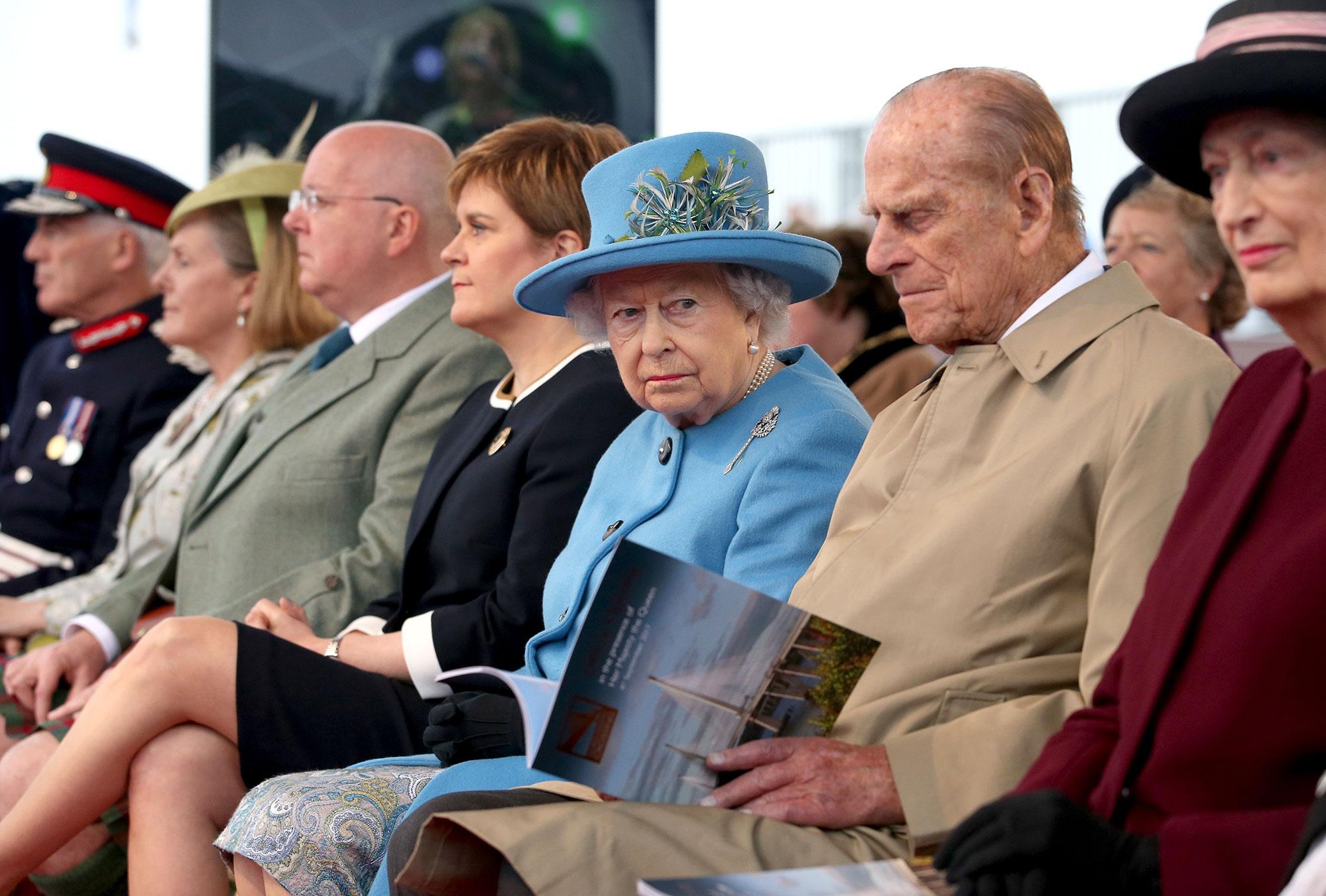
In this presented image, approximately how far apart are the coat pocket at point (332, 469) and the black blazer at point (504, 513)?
0.36m

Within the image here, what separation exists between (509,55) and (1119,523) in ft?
19.9

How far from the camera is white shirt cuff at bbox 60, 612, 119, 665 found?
4117 mm

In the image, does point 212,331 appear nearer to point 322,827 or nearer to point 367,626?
point 367,626

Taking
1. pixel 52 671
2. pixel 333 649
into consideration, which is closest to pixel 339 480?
pixel 333 649

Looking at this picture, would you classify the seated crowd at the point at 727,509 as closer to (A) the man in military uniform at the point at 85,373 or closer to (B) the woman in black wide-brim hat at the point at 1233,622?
(B) the woman in black wide-brim hat at the point at 1233,622

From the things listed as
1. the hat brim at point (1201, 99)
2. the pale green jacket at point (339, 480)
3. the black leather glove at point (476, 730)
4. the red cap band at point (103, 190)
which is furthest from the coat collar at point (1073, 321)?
the red cap band at point (103, 190)

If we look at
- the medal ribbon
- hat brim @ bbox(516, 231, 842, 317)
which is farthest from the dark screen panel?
hat brim @ bbox(516, 231, 842, 317)

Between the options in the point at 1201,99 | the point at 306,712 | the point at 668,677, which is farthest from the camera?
the point at 306,712

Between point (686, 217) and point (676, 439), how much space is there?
1.33 ft

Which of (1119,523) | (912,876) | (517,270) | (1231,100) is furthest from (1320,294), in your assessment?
(517,270)

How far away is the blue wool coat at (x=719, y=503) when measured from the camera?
8.38ft

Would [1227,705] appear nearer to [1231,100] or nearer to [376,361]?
[1231,100]

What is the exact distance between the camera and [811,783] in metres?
2.01

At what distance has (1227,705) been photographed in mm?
1608
